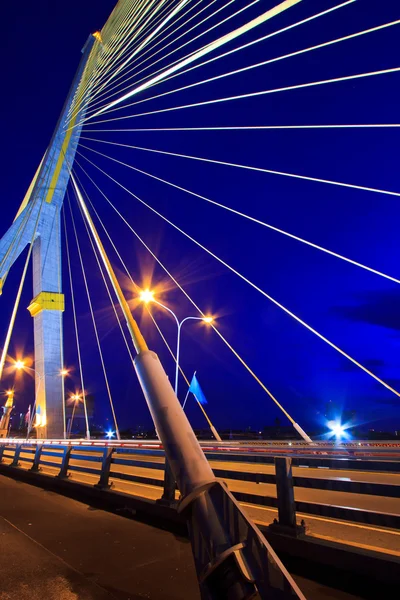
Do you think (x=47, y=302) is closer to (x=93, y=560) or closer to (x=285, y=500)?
(x=93, y=560)

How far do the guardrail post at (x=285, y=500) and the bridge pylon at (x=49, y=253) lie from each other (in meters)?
19.5

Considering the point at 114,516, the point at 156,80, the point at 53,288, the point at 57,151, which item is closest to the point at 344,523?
the point at 114,516

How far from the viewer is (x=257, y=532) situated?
2.47 meters

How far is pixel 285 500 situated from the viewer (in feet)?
14.7

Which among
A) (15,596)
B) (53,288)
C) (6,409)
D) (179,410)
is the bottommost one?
(15,596)

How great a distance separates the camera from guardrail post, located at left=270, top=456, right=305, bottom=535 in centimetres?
442

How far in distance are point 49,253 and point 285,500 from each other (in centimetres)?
2213

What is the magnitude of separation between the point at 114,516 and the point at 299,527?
3925 mm

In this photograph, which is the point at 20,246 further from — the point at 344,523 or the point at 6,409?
the point at 344,523

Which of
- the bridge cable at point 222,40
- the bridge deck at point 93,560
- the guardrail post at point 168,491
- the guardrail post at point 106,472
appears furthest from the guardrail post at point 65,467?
the bridge cable at point 222,40

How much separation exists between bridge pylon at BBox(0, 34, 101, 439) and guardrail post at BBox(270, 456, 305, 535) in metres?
19.5

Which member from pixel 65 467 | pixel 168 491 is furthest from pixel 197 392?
pixel 168 491

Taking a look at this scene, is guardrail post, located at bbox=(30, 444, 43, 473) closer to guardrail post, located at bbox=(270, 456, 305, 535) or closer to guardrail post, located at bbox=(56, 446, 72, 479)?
guardrail post, located at bbox=(56, 446, 72, 479)

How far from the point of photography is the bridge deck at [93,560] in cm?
371
